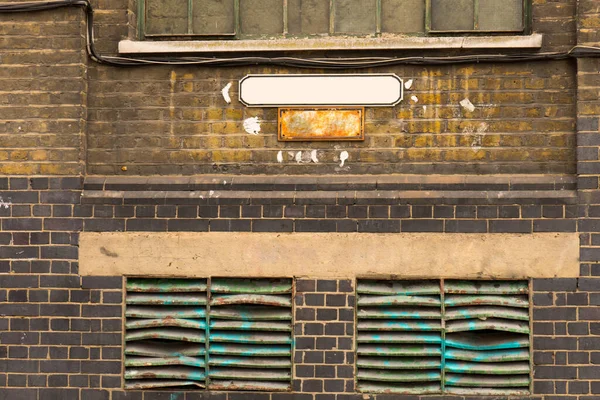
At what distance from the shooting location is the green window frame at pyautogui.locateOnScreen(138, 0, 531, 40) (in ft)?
21.8

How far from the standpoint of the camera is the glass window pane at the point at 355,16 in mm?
6750

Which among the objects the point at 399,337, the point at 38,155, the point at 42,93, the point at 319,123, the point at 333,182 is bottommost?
the point at 399,337

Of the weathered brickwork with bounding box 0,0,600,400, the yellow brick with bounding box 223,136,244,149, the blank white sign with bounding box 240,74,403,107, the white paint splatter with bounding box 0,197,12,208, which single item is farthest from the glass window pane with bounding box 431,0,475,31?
the white paint splatter with bounding box 0,197,12,208

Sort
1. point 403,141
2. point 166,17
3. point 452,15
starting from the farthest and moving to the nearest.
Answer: point 166,17 < point 452,15 < point 403,141

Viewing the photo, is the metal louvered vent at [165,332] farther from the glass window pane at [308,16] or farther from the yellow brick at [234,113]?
the glass window pane at [308,16]

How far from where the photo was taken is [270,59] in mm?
6598

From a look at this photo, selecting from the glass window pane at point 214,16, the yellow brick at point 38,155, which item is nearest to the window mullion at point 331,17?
the glass window pane at point 214,16

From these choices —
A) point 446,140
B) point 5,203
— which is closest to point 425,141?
point 446,140

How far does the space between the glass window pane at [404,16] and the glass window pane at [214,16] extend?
142 centimetres

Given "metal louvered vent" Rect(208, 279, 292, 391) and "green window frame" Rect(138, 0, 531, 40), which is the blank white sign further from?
"metal louvered vent" Rect(208, 279, 292, 391)

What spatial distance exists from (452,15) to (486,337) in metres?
2.92

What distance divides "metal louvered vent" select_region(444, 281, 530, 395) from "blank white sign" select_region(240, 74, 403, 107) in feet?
5.84

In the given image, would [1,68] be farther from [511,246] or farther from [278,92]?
[511,246]

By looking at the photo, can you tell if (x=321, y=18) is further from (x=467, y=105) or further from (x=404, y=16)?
(x=467, y=105)
